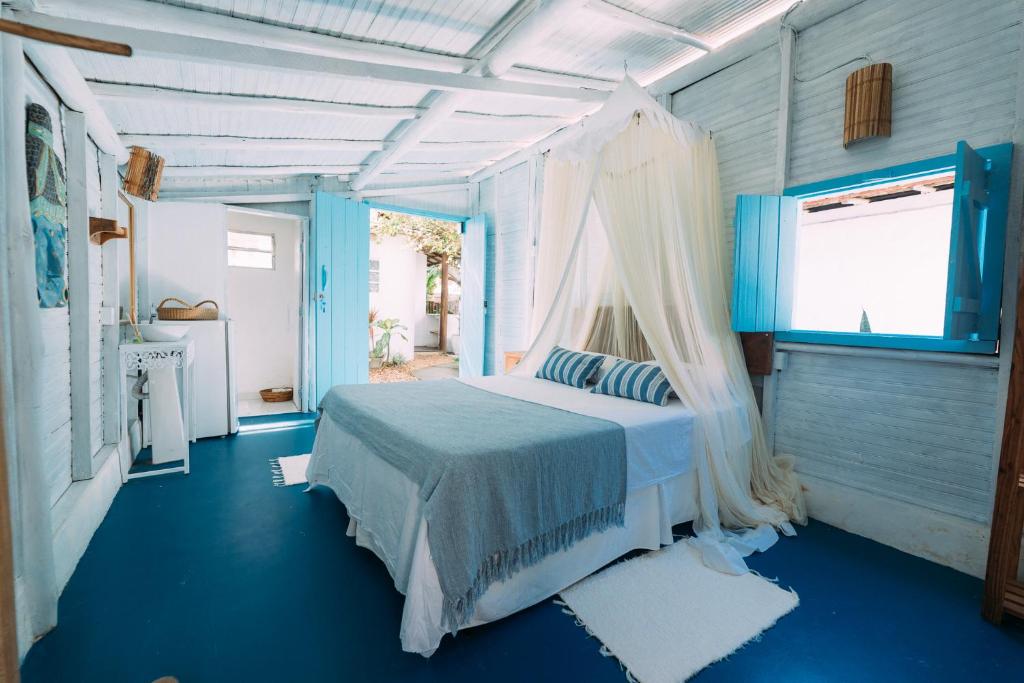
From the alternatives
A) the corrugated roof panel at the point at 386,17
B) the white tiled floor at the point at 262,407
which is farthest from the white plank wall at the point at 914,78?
the white tiled floor at the point at 262,407

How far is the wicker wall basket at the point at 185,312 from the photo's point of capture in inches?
170

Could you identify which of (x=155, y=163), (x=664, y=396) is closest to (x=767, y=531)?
(x=664, y=396)

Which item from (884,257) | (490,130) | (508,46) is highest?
(490,130)

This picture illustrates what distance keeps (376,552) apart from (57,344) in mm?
1857

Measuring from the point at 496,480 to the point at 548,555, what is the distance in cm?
47

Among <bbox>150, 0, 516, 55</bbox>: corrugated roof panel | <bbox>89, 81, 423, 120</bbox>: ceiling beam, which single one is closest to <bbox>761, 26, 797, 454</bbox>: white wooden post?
<bbox>150, 0, 516, 55</bbox>: corrugated roof panel

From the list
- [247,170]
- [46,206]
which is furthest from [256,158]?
[46,206]

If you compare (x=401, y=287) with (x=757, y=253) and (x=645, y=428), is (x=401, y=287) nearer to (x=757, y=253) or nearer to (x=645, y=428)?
(x=757, y=253)

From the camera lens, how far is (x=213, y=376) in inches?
171

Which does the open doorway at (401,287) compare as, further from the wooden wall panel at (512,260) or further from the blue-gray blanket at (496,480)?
the blue-gray blanket at (496,480)

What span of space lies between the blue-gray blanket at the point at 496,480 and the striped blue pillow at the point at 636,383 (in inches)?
25.3

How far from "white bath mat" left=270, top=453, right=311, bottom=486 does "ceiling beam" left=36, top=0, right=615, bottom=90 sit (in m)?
2.60

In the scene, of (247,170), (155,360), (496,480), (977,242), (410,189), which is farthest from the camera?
(410,189)

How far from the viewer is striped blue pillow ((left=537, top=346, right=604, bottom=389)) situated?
354 cm
